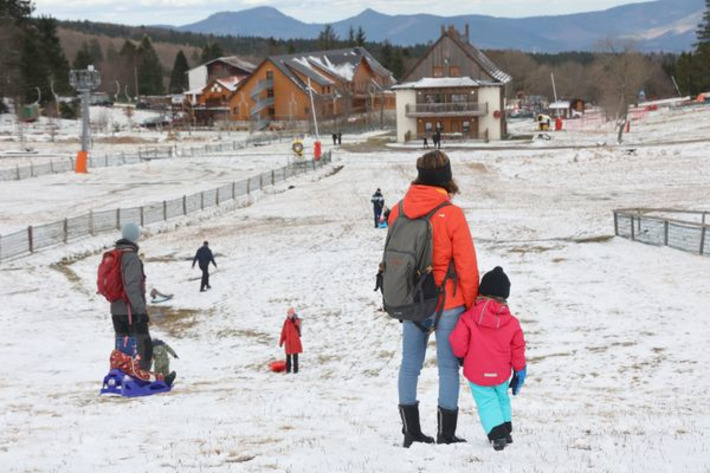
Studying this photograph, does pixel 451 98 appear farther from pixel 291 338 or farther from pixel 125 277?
pixel 125 277

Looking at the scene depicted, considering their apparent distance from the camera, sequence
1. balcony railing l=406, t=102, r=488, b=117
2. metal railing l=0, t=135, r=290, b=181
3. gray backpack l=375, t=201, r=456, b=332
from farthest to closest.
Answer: balcony railing l=406, t=102, r=488, b=117 < metal railing l=0, t=135, r=290, b=181 < gray backpack l=375, t=201, r=456, b=332

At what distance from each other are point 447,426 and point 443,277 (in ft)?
4.44

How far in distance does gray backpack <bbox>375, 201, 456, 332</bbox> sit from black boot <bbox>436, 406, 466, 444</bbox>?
3.13 ft

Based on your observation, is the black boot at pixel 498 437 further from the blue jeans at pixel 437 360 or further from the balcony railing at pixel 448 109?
the balcony railing at pixel 448 109

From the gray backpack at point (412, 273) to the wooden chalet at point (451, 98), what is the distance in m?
66.9

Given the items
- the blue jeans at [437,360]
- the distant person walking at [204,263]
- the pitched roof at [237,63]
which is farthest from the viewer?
the pitched roof at [237,63]

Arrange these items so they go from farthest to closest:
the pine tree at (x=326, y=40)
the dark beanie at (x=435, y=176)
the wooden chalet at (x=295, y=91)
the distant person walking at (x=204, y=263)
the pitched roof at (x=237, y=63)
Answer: the pine tree at (x=326, y=40)
the pitched roof at (x=237, y=63)
the wooden chalet at (x=295, y=91)
the distant person walking at (x=204, y=263)
the dark beanie at (x=435, y=176)

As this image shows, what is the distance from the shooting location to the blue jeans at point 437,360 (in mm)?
6250

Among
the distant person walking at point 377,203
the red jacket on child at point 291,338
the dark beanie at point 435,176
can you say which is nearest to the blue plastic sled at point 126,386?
the red jacket on child at point 291,338

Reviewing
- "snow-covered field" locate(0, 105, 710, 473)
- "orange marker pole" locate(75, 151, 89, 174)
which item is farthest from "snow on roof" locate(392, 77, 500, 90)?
"snow-covered field" locate(0, 105, 710, 473)

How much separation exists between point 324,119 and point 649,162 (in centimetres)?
6107

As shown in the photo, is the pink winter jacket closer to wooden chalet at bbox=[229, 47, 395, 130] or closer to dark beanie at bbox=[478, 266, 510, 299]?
dark beanie at bbox=[478, 266, 510, 299]

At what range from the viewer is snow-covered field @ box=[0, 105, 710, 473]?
22.8 ft

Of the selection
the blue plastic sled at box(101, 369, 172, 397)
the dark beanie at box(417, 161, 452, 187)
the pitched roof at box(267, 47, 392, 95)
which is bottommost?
the blue plastic sled at box(101, 369, 172, 397)
